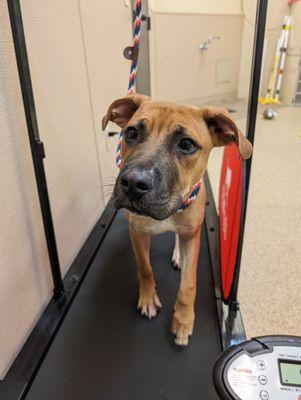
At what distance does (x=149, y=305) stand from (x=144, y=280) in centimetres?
9

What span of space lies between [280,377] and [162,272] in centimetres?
74

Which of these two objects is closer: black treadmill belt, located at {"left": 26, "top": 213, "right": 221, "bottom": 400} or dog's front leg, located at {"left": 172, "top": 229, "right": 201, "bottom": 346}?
black treadmill belt, located at {"left": 26, "top": 213, "right": 221, "bottom": 400}

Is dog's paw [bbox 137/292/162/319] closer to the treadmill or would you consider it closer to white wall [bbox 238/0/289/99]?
the treadmill

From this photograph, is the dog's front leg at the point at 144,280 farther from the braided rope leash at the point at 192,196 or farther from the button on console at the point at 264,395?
the button on console at the point at 264,395

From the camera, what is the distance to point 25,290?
100 cm

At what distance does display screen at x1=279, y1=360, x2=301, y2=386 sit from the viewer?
604 mm

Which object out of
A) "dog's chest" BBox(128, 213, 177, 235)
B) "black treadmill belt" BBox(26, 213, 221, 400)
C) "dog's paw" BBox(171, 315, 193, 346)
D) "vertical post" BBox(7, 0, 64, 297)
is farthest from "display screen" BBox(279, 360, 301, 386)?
"vertical post" BBox(7, 0, 64, 297)

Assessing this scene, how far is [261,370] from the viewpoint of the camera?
621 mm

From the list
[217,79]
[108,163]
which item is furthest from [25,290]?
[217,79]

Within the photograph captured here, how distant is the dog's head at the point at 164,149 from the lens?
2.39 ft

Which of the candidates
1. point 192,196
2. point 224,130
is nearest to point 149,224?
point 192,196

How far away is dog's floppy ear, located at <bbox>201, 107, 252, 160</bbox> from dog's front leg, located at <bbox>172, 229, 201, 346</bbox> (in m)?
0.32

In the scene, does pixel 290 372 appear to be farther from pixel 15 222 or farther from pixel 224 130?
pixel 15 222

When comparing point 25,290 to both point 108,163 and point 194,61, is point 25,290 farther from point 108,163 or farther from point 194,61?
point 194,61
